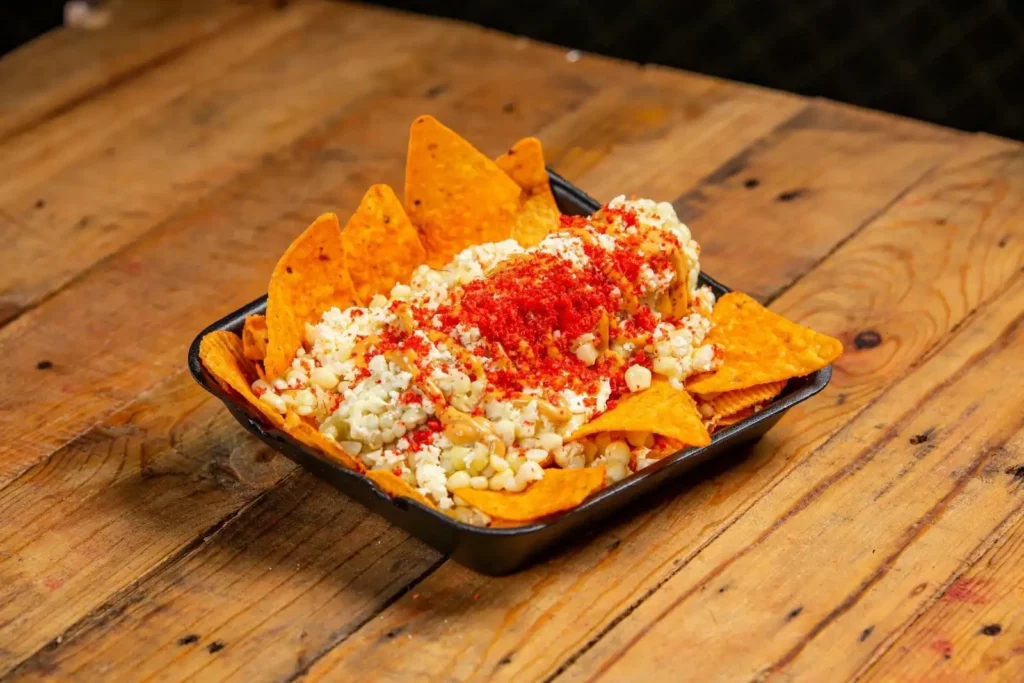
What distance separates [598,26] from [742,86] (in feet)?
4.25

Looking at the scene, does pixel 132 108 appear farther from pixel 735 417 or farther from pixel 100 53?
pixel 735 417

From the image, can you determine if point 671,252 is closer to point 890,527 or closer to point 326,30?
point 890,527

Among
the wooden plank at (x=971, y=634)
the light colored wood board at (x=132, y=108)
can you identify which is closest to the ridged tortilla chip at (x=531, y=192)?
the wooden plank at (x=971, y=634)

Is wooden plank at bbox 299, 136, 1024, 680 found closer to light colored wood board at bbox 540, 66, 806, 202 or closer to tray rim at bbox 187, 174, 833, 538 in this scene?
tray rim at bbox 187, 174, 833, 538

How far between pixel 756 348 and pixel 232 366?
58cm

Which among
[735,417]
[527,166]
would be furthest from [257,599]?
[527,166]

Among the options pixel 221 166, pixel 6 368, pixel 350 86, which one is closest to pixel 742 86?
pixel 350 86

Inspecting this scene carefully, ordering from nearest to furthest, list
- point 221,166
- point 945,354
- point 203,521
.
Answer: point 203,521 < point 945,354 < point 221,166

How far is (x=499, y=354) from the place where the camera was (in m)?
1.58

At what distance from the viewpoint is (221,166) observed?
96.2 inches

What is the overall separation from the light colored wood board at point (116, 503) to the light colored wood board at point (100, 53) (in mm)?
951

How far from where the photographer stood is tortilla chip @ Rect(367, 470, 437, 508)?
1.45 metres

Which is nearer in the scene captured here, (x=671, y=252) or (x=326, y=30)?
(x=671, y=252)

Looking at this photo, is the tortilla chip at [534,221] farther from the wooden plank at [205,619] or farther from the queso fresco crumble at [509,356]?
the wooden plank at [205,619]
